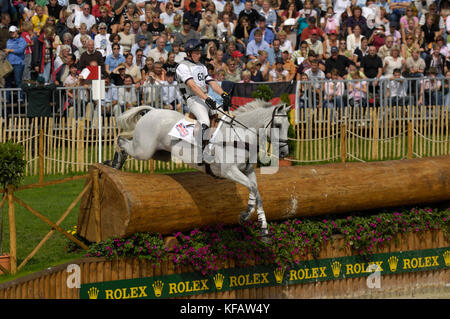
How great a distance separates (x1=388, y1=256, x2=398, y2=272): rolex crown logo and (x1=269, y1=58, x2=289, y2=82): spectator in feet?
28.3

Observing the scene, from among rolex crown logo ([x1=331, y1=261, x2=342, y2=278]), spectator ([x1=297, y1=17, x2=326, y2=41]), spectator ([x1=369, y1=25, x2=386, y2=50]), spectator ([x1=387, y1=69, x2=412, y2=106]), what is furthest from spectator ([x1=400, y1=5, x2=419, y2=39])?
rolex crown logo ([x1=331, y1=261, x2=342, y2=278])

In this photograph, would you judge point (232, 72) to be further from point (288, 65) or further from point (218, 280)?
point (218, 280)

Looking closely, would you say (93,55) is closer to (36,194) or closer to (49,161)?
(49,161)

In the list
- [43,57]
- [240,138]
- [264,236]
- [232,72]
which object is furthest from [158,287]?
[43,57]

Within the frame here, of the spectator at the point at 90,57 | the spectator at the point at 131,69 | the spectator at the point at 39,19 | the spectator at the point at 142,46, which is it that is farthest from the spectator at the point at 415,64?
the spectator at the point at 39,19

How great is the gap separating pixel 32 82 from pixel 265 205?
8889 millimetres

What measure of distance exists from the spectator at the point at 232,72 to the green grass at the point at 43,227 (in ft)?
15.1

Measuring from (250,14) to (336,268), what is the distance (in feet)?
39.5

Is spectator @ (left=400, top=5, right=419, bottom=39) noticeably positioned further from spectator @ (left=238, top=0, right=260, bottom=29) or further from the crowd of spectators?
spectator @ (left=238, top=0, right=260, bottom=29)

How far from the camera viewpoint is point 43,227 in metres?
13.9

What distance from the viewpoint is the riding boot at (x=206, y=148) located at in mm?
11323

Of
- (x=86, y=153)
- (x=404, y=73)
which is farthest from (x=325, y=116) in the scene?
(x=86, y=153)

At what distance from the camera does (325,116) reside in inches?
782

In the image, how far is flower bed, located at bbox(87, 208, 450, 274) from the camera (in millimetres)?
11055
